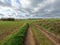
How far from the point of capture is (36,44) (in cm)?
1867

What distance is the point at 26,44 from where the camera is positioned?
1911 centimetres

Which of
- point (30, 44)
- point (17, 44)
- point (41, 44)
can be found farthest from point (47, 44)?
point (17, 44)

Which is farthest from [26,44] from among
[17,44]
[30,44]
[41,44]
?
[17,44]

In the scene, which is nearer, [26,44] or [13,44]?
[13,44]

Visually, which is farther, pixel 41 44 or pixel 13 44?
pixel 41 44

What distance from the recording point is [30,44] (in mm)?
18953

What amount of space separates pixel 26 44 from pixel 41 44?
6.60 feet

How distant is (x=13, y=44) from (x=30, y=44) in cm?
395

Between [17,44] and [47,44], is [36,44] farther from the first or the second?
[17,44]

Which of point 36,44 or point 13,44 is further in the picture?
point 36,44

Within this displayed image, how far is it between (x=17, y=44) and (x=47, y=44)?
178 inches

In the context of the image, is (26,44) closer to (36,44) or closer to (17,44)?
(36,44)

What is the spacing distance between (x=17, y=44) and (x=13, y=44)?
656 mm

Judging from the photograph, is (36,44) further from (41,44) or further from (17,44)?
(17,44)
